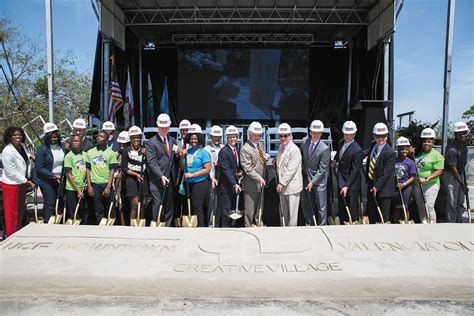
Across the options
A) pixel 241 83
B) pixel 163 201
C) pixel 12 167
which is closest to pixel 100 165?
pixel 163 201

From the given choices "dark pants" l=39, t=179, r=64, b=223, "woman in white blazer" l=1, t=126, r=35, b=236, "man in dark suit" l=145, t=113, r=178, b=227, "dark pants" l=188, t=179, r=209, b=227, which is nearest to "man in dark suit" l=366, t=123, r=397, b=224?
"dark pants" l=188, t=179, r=209, b=227

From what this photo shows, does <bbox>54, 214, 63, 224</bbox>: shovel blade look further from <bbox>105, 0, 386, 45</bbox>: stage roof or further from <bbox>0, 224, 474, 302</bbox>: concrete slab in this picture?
<bbox>105, 0, 386, 45</bbox>: stage roof

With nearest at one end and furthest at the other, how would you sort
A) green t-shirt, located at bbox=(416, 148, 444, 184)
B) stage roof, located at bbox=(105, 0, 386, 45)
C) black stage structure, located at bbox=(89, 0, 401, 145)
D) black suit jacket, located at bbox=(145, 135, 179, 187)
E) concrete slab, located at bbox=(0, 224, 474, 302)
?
concrete slab, located at bbox=(0, 224, 474, 302) < black suit jacket, located at bbox=(145, 135, 179, 187) < green t-shirt, located at bbox=(416, 148, 444, 184) < black stage structure, located at bbox=(89, 0, 401, 145) < stage roof, located at bbox=(105, 0, 386, 45)

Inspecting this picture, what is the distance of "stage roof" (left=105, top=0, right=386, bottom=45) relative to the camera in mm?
10273

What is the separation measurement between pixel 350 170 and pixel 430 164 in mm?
1139

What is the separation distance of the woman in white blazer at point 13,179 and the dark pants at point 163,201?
59.6 inches

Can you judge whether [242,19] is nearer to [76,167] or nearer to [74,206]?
[76,167]

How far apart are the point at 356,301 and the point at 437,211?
370cm

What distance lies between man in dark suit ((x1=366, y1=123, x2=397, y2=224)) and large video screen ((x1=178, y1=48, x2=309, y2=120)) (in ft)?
24.2

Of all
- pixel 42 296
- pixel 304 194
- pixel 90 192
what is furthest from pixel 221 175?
pixel 42 296

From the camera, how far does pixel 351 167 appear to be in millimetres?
4918

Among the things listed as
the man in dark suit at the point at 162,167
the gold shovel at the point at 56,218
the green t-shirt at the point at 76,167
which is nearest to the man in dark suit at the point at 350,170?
the man in dark suit at the point at 162,167

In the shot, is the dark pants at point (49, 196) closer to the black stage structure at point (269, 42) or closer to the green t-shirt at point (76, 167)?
the green t-shirt at point (76, 167)

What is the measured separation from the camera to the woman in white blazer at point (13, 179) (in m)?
4.87
